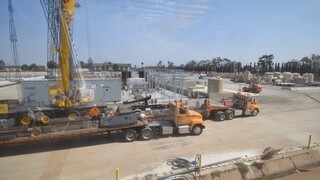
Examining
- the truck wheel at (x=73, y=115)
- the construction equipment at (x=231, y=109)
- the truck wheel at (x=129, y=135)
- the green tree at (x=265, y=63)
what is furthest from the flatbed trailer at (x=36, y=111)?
the green tree at (x=265, y=63)

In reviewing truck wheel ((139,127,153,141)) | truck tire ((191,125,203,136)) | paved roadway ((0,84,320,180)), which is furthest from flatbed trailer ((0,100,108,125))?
truck tire ((191,125,203,136))

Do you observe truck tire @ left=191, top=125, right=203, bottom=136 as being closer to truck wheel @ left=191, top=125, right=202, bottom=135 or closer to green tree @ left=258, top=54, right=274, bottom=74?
truck wheel @ left=191, top=125, right=202, bottom=135

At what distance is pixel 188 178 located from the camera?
9.73 m

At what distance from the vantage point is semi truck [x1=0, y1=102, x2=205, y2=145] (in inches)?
483

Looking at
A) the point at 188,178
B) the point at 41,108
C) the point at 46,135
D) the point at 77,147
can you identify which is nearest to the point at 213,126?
the point at 188,178

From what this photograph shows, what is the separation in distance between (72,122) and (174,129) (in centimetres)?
699

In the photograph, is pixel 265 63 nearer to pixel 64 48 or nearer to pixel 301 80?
pixel 301 80

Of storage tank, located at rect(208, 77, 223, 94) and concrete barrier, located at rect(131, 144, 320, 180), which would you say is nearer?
concrete barrier, located at rect(131, 144, 320, 180)

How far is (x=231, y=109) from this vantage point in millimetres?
20422

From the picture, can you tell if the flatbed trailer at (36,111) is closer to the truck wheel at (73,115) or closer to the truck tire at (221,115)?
the truck wheel at (73,115)

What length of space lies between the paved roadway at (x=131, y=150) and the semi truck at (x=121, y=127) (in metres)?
0.63

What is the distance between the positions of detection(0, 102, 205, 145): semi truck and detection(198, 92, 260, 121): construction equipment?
4.33 meters

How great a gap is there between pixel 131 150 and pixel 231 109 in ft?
37.6

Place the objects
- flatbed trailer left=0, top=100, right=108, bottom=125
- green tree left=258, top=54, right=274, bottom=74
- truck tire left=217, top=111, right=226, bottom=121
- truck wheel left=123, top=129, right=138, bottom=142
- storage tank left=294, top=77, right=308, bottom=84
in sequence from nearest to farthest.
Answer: truck wheel left=123, top=129, right=138, bottom=142 < flatbed trailer left=0, top=100, right=108, bottom=125 < truck tire left=217, top=111, right=226, bottom=121 < storage tank left=294, top=77, right=308, bottom=84 < green tree left=258, top=54, right=274, bottom=74
